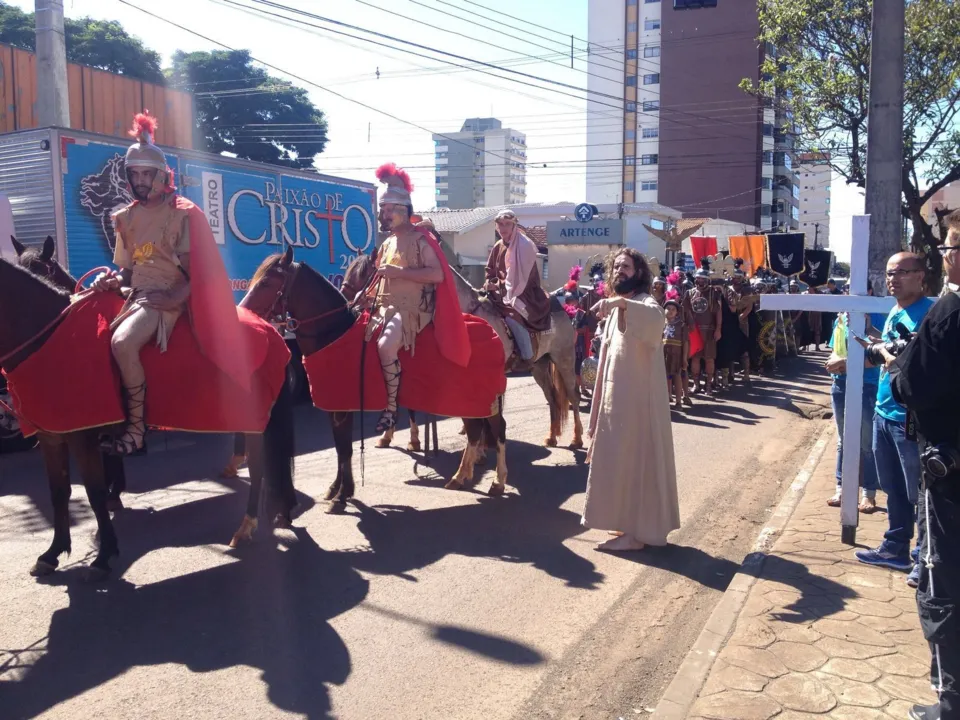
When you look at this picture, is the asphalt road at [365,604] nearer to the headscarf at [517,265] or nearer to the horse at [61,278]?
the horse at [61,278]

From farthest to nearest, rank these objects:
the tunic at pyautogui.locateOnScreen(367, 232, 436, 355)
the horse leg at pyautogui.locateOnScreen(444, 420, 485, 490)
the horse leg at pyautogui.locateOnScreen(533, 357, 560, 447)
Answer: the horse leg at pyautogui.locateOnScreen(533, 357, 560, 447) → the horse leg at pyautogui.locateOnScreen(444, 420, 485, 490) → the tunic at pyautogui.locateOnScreen(367, 232, 436, 355)

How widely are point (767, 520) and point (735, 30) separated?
208ft

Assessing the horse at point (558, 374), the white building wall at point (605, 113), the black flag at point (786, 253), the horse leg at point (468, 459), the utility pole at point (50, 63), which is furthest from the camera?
the white building wall at point (605, 113)

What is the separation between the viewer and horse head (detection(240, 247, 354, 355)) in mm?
6391

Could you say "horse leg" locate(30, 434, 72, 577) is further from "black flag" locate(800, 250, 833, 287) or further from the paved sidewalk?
"black flag" locate(800, 250, 833, 287)

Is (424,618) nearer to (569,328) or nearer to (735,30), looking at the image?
(569,328)

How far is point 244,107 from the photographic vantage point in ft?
130

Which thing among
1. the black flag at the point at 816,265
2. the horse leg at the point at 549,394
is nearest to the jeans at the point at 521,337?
the horse leg at the point at 549,394

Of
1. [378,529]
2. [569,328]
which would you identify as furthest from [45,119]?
[378,529]

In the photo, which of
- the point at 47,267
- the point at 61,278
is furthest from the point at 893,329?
the point at 47,267

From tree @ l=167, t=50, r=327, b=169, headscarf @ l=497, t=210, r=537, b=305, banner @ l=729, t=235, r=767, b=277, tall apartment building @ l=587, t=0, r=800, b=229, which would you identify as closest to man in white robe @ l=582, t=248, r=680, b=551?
headscarf @ l=497, t=210, r=537, b=305

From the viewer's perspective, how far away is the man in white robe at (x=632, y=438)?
550cm

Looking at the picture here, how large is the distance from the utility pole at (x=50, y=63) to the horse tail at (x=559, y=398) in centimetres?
794

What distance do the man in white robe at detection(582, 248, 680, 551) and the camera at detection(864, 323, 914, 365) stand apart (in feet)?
5.59
